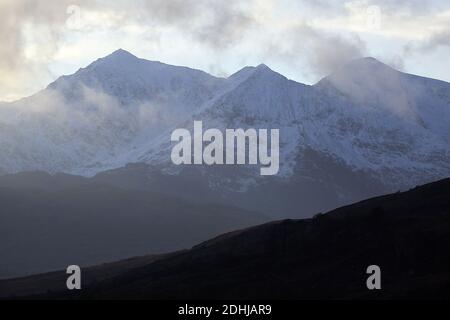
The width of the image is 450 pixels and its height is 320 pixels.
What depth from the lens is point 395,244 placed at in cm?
19350

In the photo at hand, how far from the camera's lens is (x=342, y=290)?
17625 cm

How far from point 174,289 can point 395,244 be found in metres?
36.1

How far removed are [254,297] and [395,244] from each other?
27.7m
